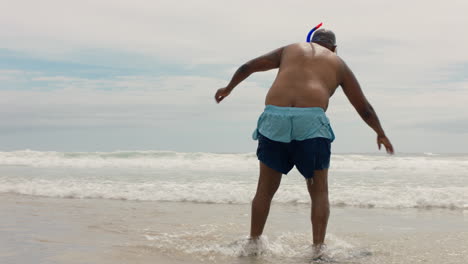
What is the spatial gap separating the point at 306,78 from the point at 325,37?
0.52m

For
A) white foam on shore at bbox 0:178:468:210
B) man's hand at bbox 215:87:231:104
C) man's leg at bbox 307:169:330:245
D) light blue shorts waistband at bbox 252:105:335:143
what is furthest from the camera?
white foam on shore at bbox 0:178:468:210

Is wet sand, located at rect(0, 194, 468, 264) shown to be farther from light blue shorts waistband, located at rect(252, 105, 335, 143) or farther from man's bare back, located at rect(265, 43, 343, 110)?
man's bare back, located at rect(265, 43, 343, 110)

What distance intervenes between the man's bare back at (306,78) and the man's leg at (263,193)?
0.51m

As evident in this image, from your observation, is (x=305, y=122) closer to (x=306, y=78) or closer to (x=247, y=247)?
(x=306, y=78)

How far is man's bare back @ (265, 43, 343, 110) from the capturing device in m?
3.14

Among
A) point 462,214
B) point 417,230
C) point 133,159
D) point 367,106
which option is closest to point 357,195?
point 462,214

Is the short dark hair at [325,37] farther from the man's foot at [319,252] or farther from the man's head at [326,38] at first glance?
the man's foot at [319,252]

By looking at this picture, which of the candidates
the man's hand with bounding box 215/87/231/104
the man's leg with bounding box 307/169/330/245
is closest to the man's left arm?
the man's hand with bounding box 215/87/231/104

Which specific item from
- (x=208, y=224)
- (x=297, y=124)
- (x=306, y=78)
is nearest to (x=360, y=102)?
(x=306, y=78)

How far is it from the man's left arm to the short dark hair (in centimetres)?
30

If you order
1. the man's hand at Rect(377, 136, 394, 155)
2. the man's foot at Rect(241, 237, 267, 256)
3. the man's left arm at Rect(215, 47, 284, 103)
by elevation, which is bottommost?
the man's foot at Rect(241, 237, 267, 256)

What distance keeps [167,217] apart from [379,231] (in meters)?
2.44

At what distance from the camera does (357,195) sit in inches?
276

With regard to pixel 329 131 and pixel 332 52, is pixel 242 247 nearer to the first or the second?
pixel 329 131
